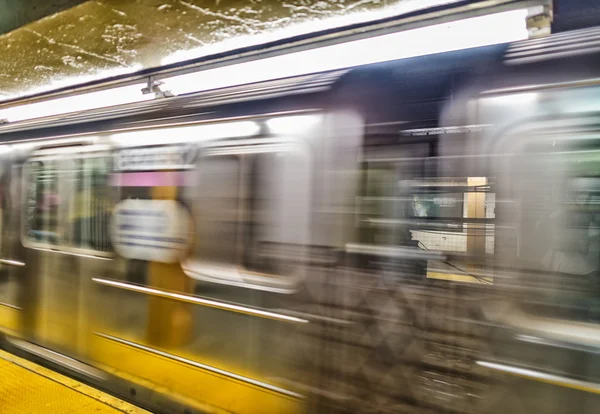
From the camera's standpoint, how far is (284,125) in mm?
2430

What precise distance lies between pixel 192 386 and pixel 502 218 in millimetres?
2208

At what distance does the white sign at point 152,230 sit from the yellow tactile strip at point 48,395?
1.07 meters

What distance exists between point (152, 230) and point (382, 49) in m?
1.98

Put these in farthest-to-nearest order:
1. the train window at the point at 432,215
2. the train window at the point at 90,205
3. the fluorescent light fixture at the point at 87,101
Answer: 1. the fluorescent light fixture at the point at 87,101
2. the train window at the point at 90,205
3. the train window at the point at 432,215

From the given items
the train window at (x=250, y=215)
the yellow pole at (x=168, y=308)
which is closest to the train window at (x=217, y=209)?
the train window at (x=250, y=215)

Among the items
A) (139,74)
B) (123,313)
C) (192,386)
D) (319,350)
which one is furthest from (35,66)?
(319,350)

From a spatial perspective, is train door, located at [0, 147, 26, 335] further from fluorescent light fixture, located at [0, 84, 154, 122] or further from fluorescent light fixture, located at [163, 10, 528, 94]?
fluorescent light fixture, located at [163, 10, 528, 94]

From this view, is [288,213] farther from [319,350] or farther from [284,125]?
[319,350]

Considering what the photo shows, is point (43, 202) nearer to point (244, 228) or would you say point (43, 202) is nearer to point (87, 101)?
point (87, 101)

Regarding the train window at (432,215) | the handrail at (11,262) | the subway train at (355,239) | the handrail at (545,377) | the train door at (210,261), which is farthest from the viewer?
the handrail at (11,262)

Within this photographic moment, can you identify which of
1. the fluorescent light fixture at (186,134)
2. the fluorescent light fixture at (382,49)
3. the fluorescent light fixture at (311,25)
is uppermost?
the fluorescent light fixture at (311,25)

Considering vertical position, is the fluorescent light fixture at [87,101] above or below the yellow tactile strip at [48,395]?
above

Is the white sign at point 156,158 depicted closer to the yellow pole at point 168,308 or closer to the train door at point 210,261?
the train door at point 210,261

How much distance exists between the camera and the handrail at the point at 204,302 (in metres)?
2.42
